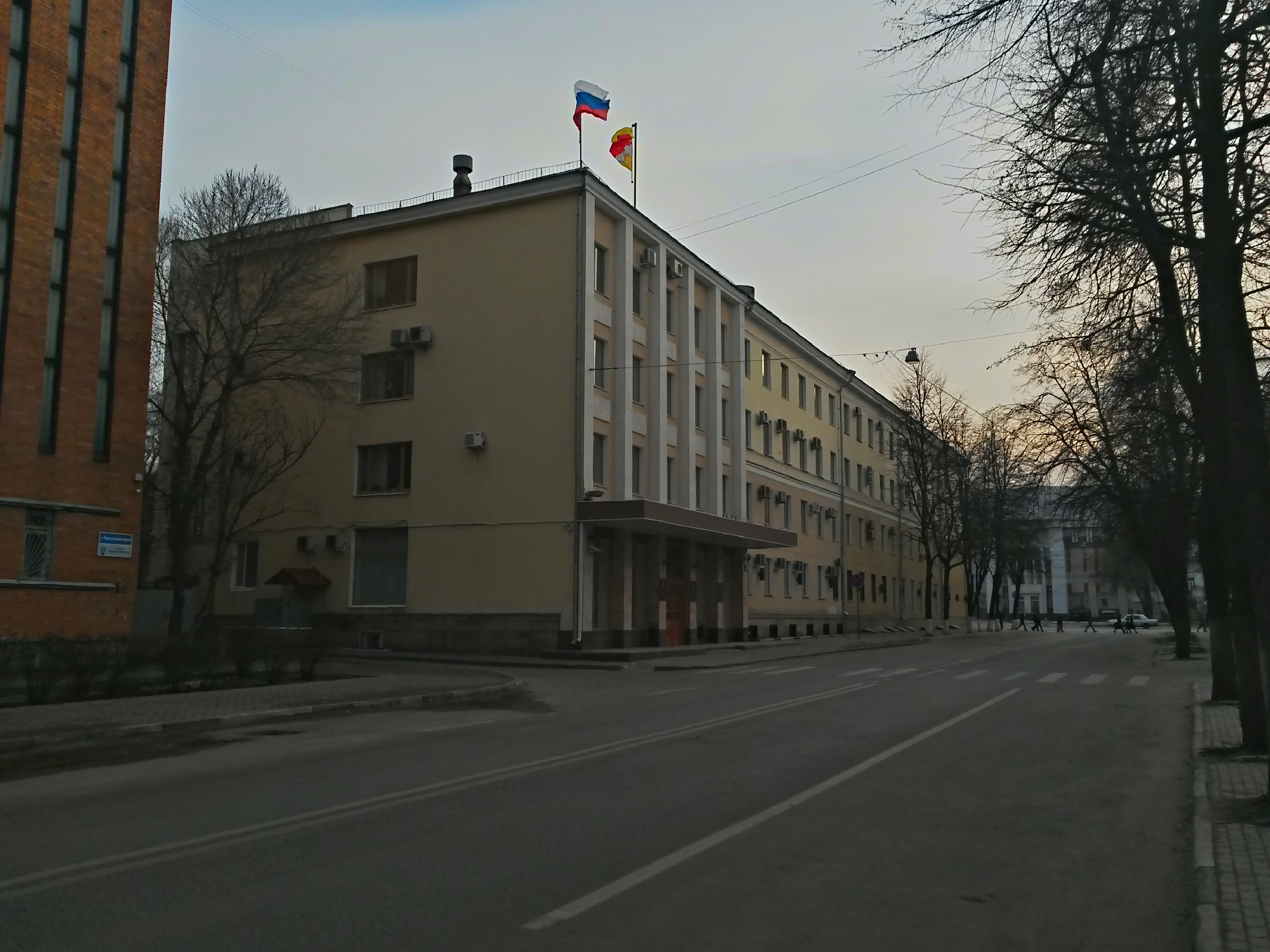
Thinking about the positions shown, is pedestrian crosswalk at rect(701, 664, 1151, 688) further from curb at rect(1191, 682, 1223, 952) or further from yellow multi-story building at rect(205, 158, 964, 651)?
curb at rect(1191, 682, 1223, 952)

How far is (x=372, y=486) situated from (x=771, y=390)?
1990 cm

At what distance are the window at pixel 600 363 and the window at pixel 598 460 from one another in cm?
154

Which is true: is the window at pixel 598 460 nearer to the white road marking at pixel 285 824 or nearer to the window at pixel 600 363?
the window at pixel 600 363

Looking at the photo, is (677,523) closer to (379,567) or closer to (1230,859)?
(379,567)

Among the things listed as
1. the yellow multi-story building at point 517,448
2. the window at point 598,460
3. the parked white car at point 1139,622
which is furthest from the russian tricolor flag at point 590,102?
the parked white car at point 1139,622

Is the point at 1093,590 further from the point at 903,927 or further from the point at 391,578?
the point at 903,927

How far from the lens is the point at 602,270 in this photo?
113 feet

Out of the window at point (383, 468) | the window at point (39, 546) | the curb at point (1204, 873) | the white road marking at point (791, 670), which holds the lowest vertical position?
the curb at point (1204, 873)

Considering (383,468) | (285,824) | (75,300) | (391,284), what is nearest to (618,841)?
(285,824)

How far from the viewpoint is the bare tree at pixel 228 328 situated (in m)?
26.8

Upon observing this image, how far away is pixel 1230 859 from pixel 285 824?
630cm

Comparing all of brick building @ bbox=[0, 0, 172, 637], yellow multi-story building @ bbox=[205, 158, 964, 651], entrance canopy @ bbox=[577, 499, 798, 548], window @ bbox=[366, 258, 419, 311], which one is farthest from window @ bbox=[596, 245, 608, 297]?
brick building @ bbox=[0, 0, 172, 637]

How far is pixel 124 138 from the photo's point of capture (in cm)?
2502

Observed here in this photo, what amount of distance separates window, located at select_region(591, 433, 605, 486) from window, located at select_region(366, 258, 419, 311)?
782 cm
